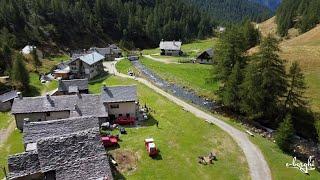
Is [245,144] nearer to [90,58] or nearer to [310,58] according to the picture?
[310,58]

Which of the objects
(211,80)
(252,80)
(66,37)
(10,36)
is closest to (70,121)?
(252,80)

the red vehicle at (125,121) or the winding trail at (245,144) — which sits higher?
the red vehicle at (125,121)

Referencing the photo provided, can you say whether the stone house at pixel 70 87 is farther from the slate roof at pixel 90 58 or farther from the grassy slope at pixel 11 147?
the slate roof at pixel 90 58

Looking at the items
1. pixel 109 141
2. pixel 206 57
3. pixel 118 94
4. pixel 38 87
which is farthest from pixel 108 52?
pixel 109 141

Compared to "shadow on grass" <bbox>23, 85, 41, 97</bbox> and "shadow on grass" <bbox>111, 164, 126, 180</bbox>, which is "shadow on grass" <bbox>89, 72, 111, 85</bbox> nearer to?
"shadow on grass" <bbox>23, 85, 41, 97</bbox>

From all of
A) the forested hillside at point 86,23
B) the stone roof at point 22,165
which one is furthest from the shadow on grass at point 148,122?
the forested hillside at point 86,23

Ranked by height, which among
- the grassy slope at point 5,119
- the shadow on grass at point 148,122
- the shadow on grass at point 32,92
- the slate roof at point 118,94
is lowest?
the grassy slope at point 5,119

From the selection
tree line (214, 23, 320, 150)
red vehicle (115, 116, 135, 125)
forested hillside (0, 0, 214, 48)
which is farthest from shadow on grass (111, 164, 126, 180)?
forested hillside (0, 0, 214, 48)
